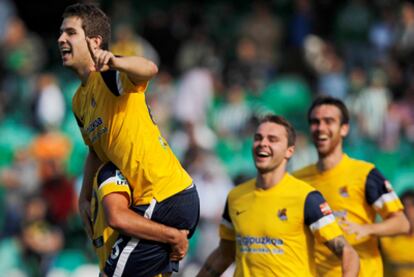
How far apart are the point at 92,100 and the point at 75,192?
8149mm

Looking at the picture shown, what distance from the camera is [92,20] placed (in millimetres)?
6254

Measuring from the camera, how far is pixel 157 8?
20922 mm

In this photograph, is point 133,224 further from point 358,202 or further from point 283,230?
point 358,202

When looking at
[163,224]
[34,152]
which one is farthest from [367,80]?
[163,224]

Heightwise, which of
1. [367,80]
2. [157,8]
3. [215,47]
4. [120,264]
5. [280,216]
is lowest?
[120,264]

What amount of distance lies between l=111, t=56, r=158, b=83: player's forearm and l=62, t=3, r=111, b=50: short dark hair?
50cm

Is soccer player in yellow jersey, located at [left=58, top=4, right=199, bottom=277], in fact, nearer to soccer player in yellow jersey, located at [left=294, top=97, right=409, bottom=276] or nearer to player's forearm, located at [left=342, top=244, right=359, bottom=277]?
player's forearm, located at [left=342, top=244, right=359, bottom=277]

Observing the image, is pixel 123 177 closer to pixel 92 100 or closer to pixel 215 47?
pixel 92 100

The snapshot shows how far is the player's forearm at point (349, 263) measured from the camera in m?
6.67

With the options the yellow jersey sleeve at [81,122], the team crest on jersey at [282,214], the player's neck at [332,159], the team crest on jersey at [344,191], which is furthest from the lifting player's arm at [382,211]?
the yellow jersey sleeve at [81,122]

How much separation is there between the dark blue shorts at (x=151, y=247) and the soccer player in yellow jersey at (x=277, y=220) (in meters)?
0.87

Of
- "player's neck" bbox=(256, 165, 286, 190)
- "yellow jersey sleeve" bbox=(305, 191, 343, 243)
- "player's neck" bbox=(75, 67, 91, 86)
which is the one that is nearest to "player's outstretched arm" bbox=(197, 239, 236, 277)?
"player's neck" bbox=(256, 165, 286, 190)

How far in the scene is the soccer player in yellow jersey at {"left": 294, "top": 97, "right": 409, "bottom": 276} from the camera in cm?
745

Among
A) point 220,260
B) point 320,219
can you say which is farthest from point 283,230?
point 220,260
